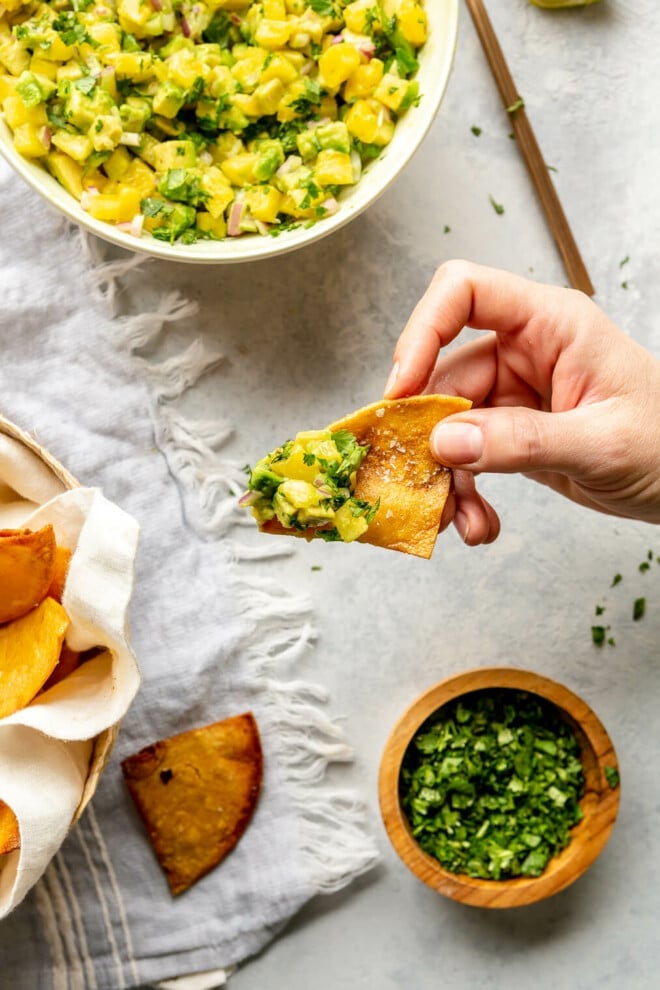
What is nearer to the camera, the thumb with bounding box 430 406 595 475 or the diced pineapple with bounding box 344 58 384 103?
the thumb with bounding box 430 406 595 475

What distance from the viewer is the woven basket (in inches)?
62.9

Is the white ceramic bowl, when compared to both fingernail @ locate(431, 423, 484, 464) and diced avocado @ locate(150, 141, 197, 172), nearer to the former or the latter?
diced avocado @ locate(150, 141, 197, 172)

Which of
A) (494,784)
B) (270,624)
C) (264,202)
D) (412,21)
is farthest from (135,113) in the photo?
(494,784)

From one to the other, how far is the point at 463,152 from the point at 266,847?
150 cm

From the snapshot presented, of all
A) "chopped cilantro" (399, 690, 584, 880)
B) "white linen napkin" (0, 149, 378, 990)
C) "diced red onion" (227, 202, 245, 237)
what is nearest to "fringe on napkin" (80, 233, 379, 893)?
"white linen napkin" (0, 149, 378, 990)

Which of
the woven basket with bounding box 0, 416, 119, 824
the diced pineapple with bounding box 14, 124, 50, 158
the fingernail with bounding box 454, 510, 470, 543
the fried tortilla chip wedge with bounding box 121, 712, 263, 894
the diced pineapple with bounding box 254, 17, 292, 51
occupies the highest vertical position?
the diced pineapple with bounding box 14, 124, 50, 158

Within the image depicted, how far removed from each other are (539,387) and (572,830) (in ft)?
2.92

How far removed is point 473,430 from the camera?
1430 mm

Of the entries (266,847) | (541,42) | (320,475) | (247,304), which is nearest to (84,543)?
(320,475)

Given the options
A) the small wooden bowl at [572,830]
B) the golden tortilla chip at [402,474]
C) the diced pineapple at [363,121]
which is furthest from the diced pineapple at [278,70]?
the small wooden bowl at [572,830]

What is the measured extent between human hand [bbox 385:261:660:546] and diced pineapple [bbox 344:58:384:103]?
0.36 metres

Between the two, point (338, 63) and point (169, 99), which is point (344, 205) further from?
point (169, 99)

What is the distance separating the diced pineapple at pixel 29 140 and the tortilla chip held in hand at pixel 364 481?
711 millimetres

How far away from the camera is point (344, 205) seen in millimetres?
1735
